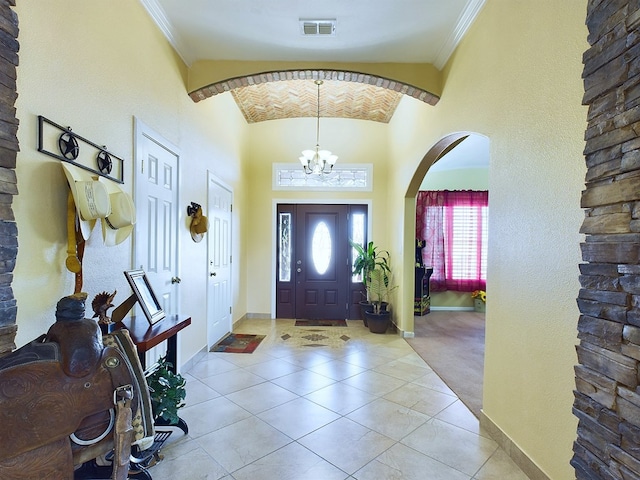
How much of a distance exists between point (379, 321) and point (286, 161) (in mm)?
3212

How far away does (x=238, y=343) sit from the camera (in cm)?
449

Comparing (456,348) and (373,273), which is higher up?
(373,273)

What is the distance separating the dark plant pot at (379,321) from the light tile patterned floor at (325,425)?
117 centimetres

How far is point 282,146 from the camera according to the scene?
19.7 feet

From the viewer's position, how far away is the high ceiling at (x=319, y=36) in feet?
8.35

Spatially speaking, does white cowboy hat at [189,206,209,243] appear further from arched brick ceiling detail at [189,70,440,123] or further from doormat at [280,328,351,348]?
doormat at [280,328,351,348]

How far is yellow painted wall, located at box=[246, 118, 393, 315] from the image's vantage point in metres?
5.98

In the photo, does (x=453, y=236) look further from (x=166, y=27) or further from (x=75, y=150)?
(x=75, y=150)

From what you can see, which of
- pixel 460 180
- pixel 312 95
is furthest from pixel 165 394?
pixel 460 180

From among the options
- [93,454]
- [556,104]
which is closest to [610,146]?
[556,104]

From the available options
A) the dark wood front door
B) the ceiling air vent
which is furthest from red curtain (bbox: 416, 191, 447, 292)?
the ceiling air vent

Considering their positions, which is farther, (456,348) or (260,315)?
(260,315)

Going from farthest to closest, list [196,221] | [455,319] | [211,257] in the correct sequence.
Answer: [455,319]
[211,257]
[196,221]

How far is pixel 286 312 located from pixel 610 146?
5.36 metres
